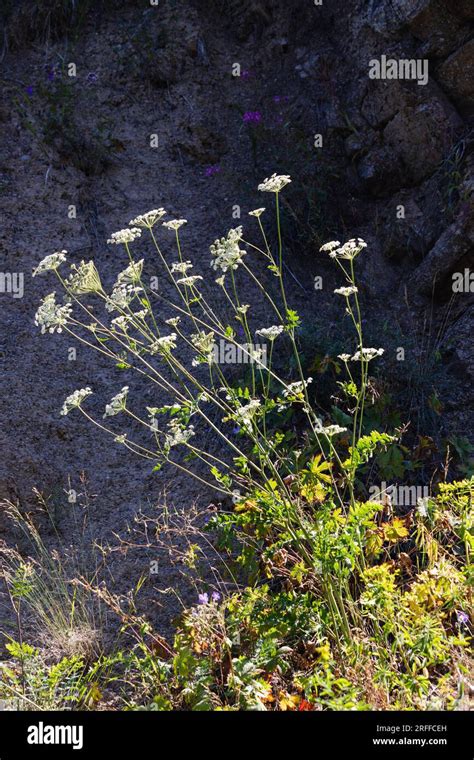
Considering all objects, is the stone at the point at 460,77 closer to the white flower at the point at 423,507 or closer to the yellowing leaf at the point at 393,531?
the white flower at the point at 423,507

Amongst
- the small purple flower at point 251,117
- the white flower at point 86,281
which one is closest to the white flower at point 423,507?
the white flower at point 86,281

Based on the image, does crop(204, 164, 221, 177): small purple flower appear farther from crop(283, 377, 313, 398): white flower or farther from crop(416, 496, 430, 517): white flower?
crop(416, 496, 430, 517): white flower

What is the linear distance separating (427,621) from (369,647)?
39 centimetres

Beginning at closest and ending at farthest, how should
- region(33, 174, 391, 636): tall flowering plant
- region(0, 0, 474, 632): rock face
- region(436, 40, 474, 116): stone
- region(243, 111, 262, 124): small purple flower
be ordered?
region(33, 174, 391, 636): tall flowering plant
region(0, 0, 474, 632): rock face
region(436, 40, 474, 116): stone
region(243, 111, 262, 124): small purple flower

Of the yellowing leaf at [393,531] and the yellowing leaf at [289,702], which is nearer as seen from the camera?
the yellowing leaf at [289,702]

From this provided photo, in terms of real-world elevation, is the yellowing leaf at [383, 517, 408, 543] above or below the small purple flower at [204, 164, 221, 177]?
below

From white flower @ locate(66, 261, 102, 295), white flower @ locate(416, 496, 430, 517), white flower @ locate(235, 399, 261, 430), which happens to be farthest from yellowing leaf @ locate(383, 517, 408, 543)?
white flower @ locate(66, 261, 102, 295)

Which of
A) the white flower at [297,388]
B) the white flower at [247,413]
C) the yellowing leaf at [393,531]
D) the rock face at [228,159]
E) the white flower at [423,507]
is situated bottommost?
the yellowing leaf at [393,531]

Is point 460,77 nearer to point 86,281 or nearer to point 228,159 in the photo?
point 228,159

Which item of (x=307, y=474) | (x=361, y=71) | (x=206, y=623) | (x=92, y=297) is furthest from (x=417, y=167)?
(x=206, y=623)

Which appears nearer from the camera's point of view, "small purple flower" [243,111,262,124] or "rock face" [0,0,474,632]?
"rock face" [0,0,474,632]

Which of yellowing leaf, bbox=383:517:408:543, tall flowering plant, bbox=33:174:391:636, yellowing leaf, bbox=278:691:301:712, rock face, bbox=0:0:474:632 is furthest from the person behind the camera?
rock face, bbox=0:0:474:632

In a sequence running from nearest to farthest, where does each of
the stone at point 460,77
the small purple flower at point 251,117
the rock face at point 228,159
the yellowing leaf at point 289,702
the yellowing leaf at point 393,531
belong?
the yellowing leaf at point 289,702, the yellowing leaf at point 393,531, the rock face at point 228,159, the stone at point 460,77, the small purple flower at point 251,117

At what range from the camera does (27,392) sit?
5.21 metres
